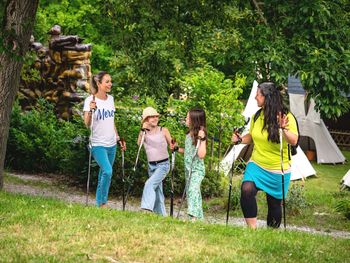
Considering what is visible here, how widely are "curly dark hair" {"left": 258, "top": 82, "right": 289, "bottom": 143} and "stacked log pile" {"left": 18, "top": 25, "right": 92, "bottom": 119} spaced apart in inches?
477

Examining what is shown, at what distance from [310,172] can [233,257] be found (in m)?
14.4

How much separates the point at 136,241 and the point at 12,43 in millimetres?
3908

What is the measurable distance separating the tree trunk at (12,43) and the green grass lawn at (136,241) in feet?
8.34

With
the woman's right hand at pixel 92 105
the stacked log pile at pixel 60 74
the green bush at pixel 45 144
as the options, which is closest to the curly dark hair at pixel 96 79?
the woman's right hand at pixel 92 105

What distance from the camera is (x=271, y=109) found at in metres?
7.86

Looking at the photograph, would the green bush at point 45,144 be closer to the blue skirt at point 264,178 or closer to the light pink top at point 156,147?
the light pink top at point 156,147

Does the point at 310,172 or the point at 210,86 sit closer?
the point at 210,86

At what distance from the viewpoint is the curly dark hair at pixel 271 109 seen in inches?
306

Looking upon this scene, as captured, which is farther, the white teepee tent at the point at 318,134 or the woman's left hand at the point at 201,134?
the white teepee tent at the point at 318,134

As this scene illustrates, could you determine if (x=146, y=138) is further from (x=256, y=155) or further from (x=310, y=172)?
(x=310, y=172)

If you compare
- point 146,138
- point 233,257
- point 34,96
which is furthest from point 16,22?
point 34,96

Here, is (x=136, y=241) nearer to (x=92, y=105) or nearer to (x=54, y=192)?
(x=92, y=105)

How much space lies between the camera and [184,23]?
42.8ft

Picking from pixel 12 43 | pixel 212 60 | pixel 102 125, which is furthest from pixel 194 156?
pixel 212 60
